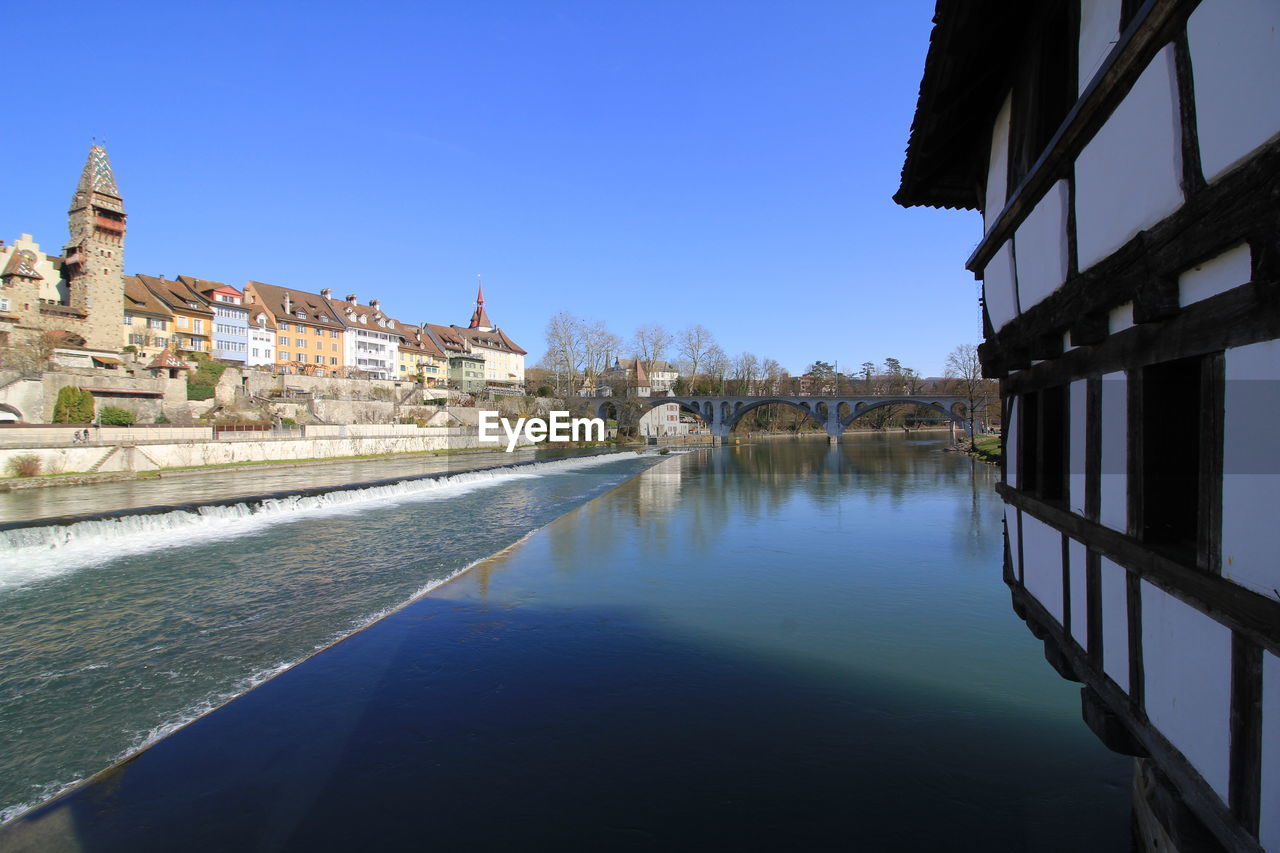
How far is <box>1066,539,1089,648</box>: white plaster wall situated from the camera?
4031 mm

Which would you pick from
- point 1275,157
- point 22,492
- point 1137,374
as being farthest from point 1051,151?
point 22,492

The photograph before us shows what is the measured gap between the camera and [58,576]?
530 inches

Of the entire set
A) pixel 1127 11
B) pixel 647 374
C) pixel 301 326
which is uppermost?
pixel 301 326

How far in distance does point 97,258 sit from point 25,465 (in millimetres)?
32637

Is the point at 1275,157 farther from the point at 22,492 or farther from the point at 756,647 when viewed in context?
the point at 22,492

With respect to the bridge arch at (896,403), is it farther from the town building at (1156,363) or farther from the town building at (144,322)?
the town building at (1156,363)

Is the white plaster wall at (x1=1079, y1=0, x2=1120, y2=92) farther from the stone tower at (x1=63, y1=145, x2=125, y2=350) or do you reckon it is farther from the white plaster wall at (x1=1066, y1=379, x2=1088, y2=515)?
the stone tower at (x1=63, y1=145, x2=125, y2=350)

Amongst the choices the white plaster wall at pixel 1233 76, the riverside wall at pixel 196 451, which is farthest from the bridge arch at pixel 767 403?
the white plaster wall at pixel 1233 76

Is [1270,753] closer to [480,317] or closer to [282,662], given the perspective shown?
[282,662]

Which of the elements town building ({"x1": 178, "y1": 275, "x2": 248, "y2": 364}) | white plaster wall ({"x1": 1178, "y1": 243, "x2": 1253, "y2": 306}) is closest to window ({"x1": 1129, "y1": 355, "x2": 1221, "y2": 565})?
white plaster wall ({"x1": 1178, "y1": 243, "x2": 1253, "y2": 306})

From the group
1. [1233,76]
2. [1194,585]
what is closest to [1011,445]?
[1194,585]

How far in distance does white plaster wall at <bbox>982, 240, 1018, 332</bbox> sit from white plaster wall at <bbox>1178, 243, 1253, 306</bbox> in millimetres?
2564

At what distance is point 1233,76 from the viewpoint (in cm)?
231

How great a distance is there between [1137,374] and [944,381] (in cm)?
8139
